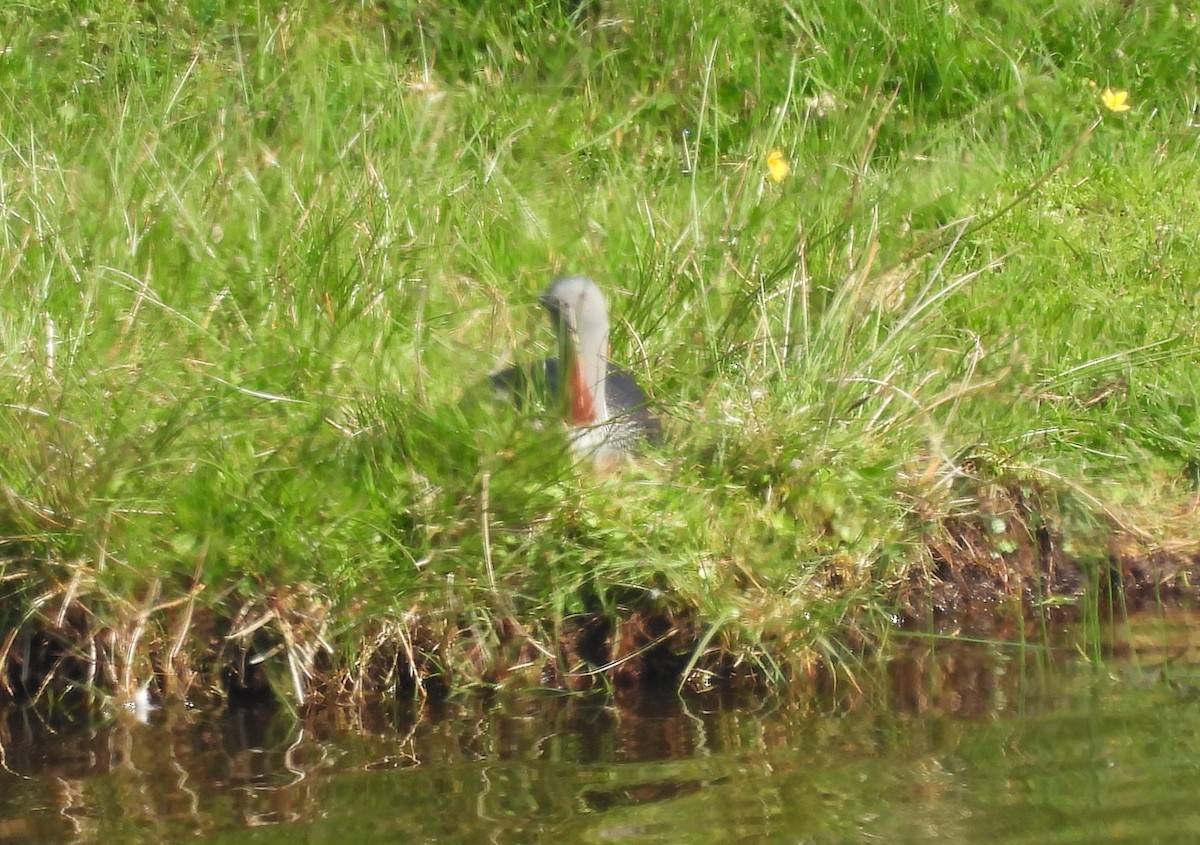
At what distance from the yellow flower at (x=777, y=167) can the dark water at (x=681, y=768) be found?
1.89 meters

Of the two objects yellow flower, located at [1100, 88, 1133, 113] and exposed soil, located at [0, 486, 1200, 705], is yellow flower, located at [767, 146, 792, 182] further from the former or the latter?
exposed soil, located at [0, 486, 1200, 705]

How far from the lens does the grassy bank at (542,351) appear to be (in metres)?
4.08

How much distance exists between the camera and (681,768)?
367 centimetres

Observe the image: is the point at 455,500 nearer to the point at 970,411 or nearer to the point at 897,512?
the point at 897,512

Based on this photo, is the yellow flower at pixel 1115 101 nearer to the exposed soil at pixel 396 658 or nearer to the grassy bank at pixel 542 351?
the grassy bank at pixel 542 351

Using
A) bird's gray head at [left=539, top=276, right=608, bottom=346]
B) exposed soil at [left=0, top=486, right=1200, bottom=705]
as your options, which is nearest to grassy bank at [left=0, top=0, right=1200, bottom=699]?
exposed soil at [left=0, top=486, right=1200, bottom=705]

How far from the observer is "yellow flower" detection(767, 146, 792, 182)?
553cm

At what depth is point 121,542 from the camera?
4.00 m

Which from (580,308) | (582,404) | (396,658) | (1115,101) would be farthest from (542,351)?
(1115,101)

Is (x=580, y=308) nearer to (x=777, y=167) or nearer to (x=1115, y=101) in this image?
(x=777, y=167)

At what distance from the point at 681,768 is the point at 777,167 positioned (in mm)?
2529

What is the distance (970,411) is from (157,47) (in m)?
3.86

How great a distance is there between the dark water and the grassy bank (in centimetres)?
20

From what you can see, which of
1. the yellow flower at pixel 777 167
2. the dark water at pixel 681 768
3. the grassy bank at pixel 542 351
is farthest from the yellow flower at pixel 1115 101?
the dark water at pixel 681 768
